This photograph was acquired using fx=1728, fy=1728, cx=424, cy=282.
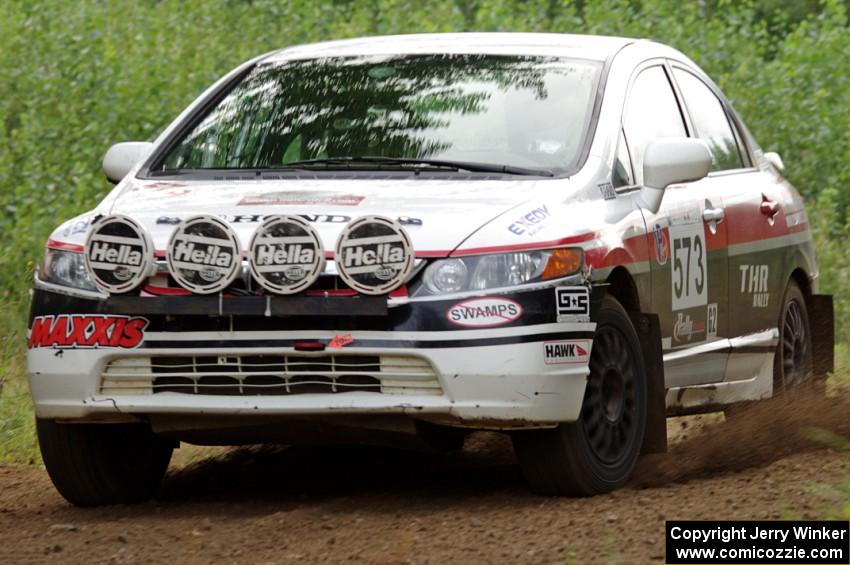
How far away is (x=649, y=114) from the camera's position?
7109mm

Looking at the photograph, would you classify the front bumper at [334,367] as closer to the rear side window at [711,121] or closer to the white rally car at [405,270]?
the white rally car at [405,270]

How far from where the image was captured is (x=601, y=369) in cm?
599

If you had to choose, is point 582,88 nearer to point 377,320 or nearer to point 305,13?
point 377,320

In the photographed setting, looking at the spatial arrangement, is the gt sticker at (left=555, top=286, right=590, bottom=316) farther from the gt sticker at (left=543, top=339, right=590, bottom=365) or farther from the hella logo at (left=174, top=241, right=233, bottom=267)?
the hella logo at (left=174, top=241, right=233, bottom=267)

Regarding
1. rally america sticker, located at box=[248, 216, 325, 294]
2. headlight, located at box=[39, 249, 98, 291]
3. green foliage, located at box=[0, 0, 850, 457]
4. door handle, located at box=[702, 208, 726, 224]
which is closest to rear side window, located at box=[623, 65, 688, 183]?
door handle, located at box=[702, 208, 726, 224]

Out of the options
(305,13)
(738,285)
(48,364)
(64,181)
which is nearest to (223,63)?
(305,13)

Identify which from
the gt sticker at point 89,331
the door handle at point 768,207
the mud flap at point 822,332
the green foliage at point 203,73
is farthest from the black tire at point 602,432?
the green foliage at point 203,73

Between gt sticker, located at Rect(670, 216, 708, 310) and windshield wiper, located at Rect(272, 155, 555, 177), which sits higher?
windshield wiper, located at Rect(272, 155, 555, 177)

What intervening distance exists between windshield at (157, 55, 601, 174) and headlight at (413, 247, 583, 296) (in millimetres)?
774

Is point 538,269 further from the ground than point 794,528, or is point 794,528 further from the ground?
point 538,269

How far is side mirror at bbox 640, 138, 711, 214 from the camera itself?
6484 mm

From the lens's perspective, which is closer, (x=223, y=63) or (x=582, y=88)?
(x=582, y=88)

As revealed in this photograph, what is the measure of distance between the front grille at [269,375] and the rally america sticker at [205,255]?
26 centimetres

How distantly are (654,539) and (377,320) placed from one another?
1.15 metres
